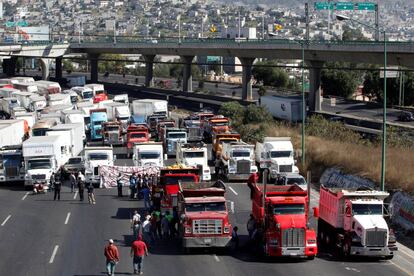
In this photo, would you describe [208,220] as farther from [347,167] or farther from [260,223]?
[347,167]

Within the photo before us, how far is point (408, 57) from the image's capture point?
8800cm

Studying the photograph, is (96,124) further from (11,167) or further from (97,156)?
(11,167)

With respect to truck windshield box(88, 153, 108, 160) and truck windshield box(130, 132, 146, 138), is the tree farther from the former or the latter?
truck windshield box(88, 153, 108, 160)

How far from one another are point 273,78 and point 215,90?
662 inches

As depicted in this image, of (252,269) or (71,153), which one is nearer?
(252,269)

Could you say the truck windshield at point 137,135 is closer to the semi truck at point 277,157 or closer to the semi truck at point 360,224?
the semi truck at point 277,157

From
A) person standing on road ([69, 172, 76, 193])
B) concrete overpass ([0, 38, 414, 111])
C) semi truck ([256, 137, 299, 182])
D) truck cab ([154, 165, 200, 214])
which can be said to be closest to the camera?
truck cab ([154, 165, 200, 214])

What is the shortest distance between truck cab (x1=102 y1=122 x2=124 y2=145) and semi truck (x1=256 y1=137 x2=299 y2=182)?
22477 millimetres

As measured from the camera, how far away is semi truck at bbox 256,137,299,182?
56438 millimetres

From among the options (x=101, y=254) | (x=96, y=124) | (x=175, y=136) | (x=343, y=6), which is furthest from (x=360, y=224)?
(x=343, y=6)

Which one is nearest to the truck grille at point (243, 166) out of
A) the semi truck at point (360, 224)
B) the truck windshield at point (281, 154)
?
the truck windshield at point (281, 154)

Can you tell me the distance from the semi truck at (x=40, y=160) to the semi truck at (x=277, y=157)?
12312 millimetres

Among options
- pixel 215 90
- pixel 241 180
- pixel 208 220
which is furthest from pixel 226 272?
pixel 215 90

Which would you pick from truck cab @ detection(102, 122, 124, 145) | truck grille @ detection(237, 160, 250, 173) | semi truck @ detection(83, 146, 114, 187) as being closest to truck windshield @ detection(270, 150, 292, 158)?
truck grille @ detection(237, 160, 250, 173)
